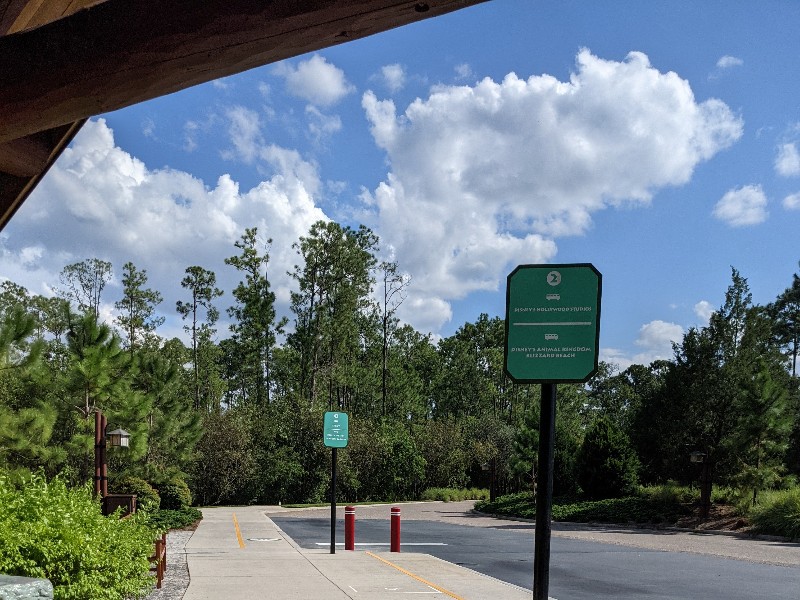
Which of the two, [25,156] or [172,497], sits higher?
[25,156]

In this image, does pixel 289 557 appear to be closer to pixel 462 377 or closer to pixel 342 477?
pixel 342 477

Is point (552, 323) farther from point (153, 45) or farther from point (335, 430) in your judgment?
point (335, 430)

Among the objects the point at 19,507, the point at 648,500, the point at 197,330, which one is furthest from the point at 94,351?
the point at 197,330

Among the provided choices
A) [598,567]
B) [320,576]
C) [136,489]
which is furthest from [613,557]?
[136,489]

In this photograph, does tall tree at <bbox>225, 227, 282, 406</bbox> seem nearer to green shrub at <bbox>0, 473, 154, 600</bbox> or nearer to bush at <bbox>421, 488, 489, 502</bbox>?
bush at <bbox>421, 488, 489, 502</bbox>

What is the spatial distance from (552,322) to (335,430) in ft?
36.2

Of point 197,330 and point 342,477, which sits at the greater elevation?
point 197,330

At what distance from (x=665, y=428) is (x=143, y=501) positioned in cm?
1642

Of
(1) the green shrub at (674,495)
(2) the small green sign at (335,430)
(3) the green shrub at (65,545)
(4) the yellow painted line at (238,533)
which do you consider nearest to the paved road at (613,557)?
(4) the yellow painted line at (238,533)

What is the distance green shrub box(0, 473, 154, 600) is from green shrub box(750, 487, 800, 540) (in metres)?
17.2

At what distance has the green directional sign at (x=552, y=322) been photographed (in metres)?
3.54

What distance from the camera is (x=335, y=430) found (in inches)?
561

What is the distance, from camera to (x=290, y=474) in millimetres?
38719

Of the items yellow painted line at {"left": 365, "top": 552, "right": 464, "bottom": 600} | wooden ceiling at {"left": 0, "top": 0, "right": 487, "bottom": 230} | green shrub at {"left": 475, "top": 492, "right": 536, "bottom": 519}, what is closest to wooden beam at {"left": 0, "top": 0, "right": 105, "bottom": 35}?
wooden ceiling at {"left": 0, "top": 0, "right": 487, "bottom": 230}
